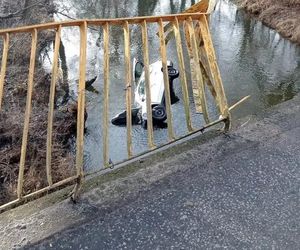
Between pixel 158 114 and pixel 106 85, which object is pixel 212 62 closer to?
pixel 106 85

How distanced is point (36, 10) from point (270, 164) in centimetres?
1240

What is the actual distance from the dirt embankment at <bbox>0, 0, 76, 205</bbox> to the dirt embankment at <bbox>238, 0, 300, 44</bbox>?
7790mm

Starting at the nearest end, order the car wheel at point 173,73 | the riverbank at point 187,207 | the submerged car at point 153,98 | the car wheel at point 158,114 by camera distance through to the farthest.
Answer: the riverbank at point 187,207 → the car wheel at point 158,114 → the submerged car at point 153,98 → the car wheel at point 173,73

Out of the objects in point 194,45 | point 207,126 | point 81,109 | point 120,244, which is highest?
point 194,45

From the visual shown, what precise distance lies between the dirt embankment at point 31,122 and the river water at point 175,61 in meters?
0.54

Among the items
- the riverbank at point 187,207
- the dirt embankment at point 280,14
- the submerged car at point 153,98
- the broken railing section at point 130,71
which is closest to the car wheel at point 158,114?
the submerged car at point 153,98

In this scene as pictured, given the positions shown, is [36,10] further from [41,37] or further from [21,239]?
[21,239]

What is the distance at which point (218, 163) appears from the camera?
3473mm

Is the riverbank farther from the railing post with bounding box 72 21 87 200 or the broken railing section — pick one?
the railing post with bounding box 72 21 87 200

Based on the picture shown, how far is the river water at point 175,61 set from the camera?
10078 millimetres

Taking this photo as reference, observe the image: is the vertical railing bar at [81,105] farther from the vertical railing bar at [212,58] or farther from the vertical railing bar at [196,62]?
the vertical railing bar at [212,58]

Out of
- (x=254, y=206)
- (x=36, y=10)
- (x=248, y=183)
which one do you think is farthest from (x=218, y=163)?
(x=36, y=10)

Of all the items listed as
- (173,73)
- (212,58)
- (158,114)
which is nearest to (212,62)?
(212,58)

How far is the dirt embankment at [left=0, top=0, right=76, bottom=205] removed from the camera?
8188 millimetres
